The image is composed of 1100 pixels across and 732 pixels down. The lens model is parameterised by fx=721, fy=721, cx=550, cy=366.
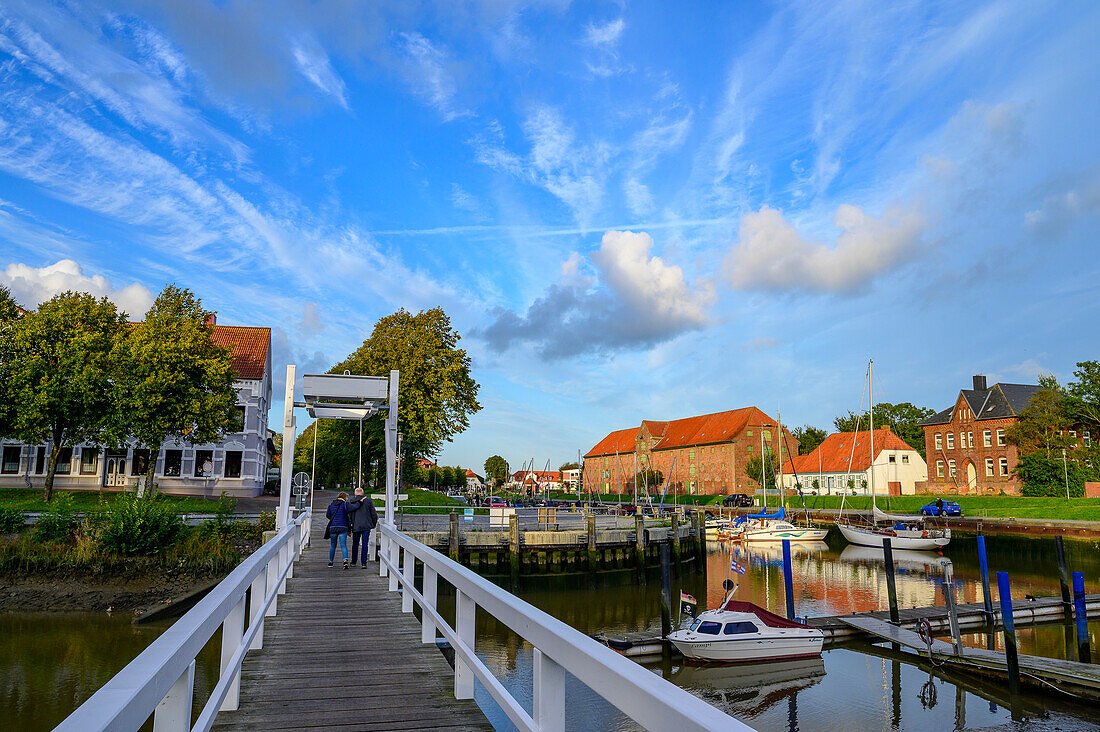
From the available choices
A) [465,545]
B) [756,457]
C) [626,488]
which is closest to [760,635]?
[465,545]

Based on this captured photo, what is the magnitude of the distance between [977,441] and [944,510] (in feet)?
64.4

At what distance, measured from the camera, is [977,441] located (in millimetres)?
71625

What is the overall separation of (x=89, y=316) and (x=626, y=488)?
82524 mm

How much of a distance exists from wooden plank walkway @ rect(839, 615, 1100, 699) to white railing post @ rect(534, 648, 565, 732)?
708 inches

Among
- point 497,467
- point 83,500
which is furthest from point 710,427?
point 83,500

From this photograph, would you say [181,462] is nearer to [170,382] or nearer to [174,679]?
[170,382]

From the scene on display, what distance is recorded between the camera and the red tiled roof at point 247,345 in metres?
50.4

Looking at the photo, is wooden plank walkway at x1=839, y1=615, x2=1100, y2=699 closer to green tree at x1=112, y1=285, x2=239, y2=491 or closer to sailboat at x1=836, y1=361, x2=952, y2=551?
sailboat at x1=836, y1=361, x2=952, y2=551

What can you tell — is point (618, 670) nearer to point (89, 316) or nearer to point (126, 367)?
point (126, 367)

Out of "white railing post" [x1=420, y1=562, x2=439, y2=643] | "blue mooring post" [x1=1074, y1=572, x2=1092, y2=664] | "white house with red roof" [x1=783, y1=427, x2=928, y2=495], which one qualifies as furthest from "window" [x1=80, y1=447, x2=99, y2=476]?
"white house with red roof" [x1=783, y1=427, x2=928, y2=495]

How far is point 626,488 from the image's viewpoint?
10950 cm

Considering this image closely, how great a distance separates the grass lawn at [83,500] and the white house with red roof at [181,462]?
2.38m

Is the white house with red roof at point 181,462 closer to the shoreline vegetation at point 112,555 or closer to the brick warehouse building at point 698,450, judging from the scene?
the shoreline vegetation at point 112,555

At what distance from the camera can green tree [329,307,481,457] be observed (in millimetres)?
44562
